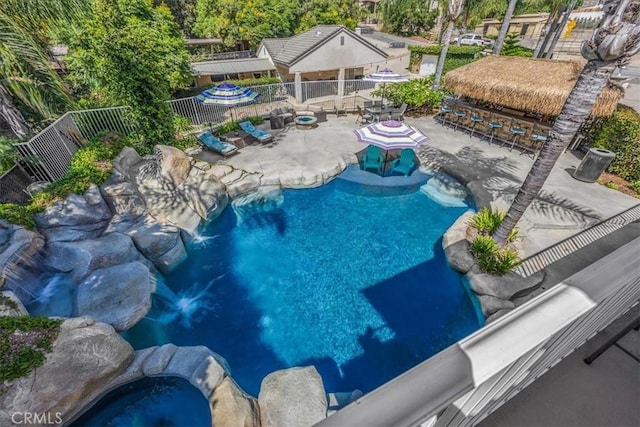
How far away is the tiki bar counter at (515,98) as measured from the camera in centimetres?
1031

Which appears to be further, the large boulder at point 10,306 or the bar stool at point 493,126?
the bar stool at point 493,126

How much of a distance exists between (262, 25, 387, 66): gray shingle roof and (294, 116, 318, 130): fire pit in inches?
303

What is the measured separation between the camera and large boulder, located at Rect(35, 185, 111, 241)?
6.38 meters

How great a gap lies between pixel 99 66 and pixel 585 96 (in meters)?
12.9

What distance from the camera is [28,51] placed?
7.15 metres

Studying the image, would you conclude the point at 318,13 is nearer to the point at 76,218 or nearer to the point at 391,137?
the point at 391,137

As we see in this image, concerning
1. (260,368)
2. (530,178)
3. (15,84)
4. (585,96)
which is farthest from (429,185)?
(15,84)

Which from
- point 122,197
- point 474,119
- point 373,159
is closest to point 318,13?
point 474,119

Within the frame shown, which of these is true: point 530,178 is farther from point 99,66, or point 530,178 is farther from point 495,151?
point 99,66

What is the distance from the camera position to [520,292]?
5.76 metres

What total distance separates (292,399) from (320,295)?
8.35ft

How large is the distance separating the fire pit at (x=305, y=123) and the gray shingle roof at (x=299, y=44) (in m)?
7.70

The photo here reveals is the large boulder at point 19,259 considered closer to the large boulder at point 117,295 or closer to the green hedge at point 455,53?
the large boulder at point 117,295

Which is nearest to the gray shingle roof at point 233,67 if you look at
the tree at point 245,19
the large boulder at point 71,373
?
the tree at point 245,19
